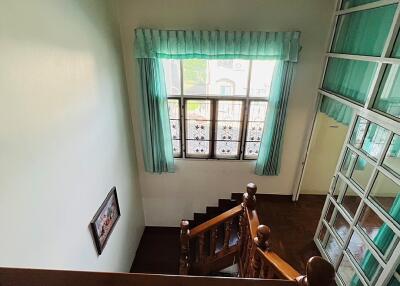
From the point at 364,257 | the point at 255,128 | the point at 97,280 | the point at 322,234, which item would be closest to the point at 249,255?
the point at 364,257

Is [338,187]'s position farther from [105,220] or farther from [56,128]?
[56,128]

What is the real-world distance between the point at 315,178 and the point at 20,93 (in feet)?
12.9

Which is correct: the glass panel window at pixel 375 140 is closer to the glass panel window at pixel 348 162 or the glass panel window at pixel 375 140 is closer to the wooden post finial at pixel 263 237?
the glass panel window at pixel 348 162

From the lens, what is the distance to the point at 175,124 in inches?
136

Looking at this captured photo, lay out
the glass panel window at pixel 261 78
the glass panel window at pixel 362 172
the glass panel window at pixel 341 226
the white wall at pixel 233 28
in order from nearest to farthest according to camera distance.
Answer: the glass panel window at pixel 362 172 → the glass panel window at pixel 341 226 → the white wall at pixel 233 28 → the glass panel window at pixel 261 78

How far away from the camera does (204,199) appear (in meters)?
3.90

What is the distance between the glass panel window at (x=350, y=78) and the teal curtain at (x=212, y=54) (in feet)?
1.50

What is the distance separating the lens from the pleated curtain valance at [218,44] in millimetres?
2730

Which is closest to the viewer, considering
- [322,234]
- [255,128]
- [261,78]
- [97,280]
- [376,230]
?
[97,280]

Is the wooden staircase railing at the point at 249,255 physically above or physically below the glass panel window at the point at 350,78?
below

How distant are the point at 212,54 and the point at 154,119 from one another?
1.19m

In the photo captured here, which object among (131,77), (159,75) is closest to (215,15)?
(159,75)

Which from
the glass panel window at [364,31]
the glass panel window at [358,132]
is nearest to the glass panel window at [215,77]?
the glass panel window at [364,31]

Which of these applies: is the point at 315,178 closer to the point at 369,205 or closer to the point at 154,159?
the point at 369,205
